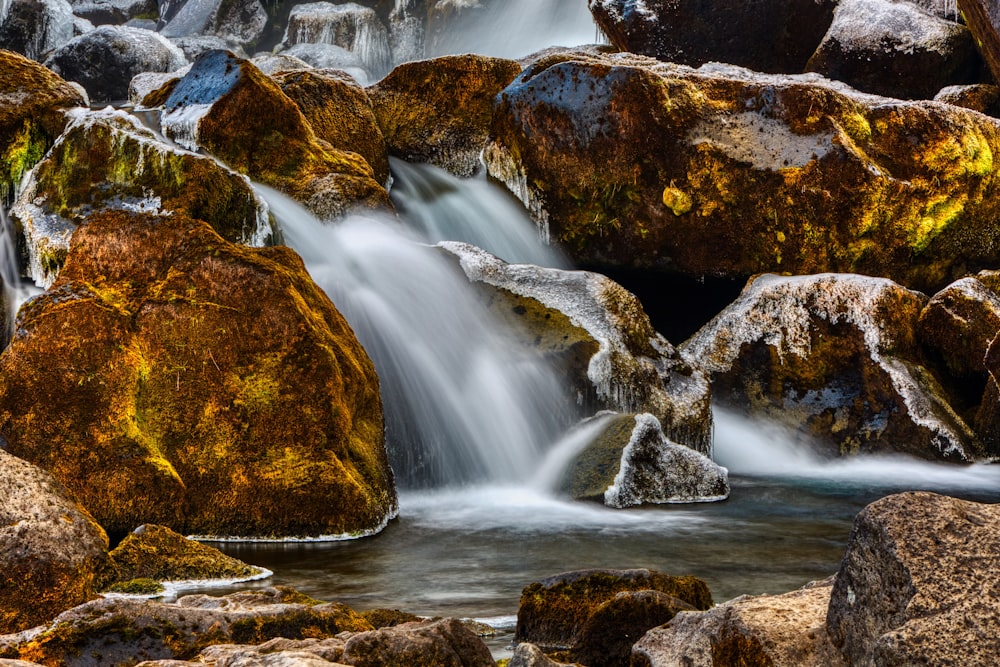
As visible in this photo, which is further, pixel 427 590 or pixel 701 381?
pixel 701 381

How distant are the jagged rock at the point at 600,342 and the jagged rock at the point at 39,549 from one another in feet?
15.9

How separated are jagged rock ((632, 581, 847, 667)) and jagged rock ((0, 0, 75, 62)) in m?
24.6

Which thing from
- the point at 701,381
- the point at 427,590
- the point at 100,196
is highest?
the point at 100,196

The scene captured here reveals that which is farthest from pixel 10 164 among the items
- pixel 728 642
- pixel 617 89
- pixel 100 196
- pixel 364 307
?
pixel 728 642

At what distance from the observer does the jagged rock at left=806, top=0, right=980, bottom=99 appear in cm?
1523

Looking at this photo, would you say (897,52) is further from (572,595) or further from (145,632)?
(145,632)

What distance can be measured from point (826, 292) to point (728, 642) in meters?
7.64

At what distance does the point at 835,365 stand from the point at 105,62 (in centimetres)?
1625

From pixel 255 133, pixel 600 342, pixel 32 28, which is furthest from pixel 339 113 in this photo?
pixel 32 28

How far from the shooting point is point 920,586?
238 cm

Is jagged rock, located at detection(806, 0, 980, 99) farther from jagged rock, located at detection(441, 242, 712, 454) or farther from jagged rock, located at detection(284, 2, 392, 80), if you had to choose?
jagged rock, located at detection(284, 2, 392, 80)

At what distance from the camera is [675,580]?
168 inches

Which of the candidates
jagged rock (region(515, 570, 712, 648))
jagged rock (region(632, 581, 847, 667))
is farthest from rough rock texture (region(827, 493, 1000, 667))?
jagged rock (region(515, 570, 712, 648))

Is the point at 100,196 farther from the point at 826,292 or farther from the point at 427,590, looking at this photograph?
the point at 826,292
